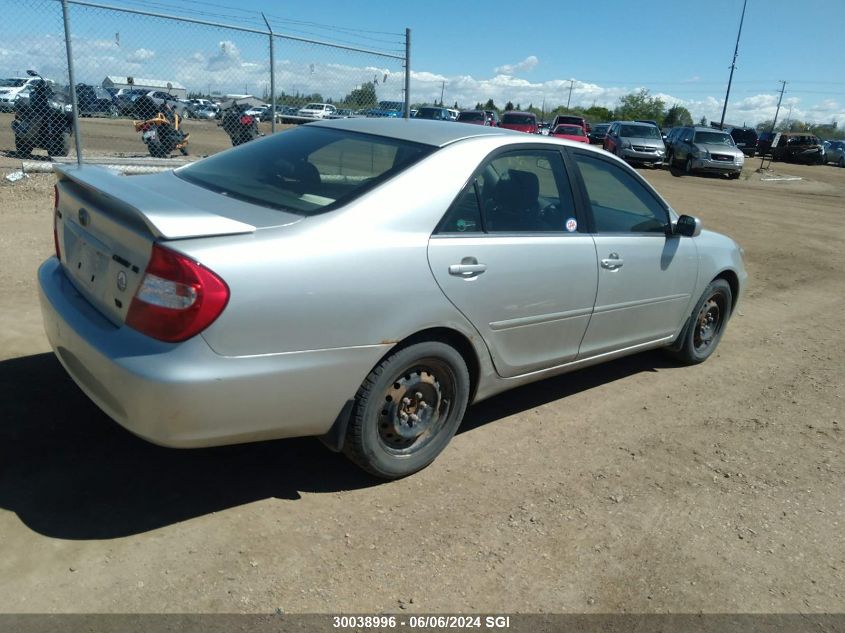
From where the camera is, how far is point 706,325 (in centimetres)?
540

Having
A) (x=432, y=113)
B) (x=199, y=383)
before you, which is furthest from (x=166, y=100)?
(x=432, y=113)

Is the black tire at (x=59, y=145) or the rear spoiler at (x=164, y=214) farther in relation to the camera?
the black tire at (x=59, y=145)

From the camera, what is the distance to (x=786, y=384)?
5188 mm

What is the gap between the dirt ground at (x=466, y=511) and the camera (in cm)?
263

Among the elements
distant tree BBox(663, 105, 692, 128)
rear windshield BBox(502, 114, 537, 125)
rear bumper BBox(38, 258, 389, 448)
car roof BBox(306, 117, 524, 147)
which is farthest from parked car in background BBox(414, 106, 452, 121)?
distant tree BBox(663, 105, 692, 128)

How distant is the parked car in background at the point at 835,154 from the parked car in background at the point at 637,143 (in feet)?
70.8

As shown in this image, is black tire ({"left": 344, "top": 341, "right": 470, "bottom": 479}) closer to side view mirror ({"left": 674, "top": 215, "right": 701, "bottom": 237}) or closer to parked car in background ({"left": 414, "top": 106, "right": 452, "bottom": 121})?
side view mirror ({"left": 674, "top": 215, "right": 701, "bottom": 237})

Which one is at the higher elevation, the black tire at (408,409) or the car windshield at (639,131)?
the car windshield at (639,131)

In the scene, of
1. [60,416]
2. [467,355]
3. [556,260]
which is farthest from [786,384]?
[60,416]

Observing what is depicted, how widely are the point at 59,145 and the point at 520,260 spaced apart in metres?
10.6

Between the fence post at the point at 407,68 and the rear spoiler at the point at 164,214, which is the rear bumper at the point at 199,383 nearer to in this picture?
the rear spoiler at the point at 164,214

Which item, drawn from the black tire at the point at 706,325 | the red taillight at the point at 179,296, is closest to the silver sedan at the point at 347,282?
the red taillight at the point at 179,296

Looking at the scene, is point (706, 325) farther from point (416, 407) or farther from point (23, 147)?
point (23, 147)

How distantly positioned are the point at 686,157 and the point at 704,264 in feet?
72.9
